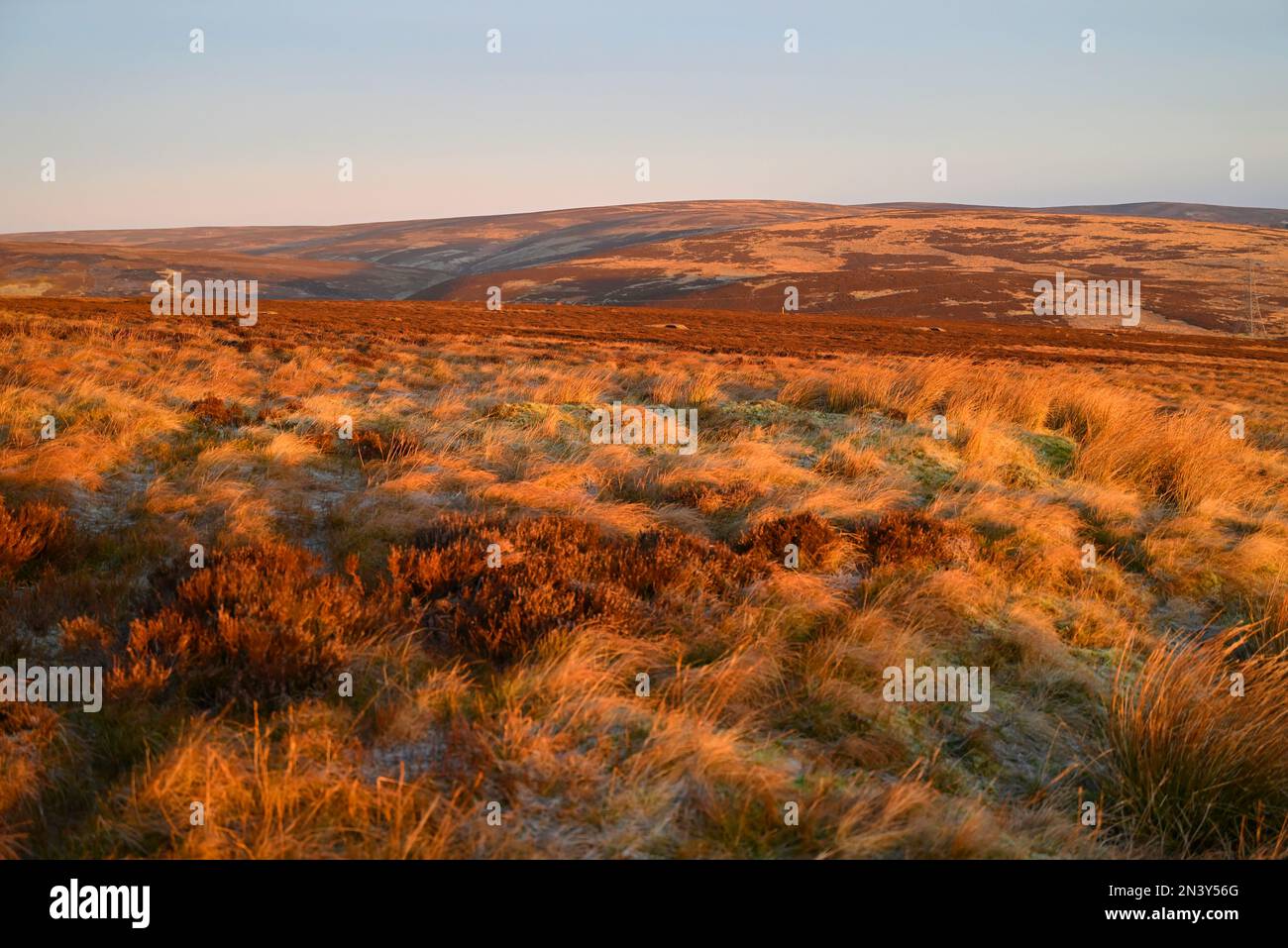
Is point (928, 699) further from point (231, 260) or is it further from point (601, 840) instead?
point (231, 260)

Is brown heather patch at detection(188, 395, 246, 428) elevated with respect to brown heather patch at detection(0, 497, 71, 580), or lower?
elevated

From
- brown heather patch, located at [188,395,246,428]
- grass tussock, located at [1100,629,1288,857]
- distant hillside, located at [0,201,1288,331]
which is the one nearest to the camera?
grass tussock, located at [1100,629,1288,857]

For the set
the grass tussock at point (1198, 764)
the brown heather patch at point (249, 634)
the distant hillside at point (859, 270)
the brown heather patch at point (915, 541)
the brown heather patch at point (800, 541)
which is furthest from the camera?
the distant hillside at point (859, 270)

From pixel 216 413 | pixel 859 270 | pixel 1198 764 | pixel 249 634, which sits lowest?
pixel 1198 764

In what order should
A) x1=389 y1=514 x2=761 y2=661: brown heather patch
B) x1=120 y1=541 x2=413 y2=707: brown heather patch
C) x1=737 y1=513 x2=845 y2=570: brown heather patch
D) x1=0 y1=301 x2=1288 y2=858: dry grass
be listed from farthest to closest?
x1=737 y1=513 x2=845 y2=570: brown heather patch → x1=389 y1=514 x2=761 y2=661: brown heather patch → x1=120 y1=541 x2=413 y2=707: brown heather patch → x1=0 y1=301 x2=1288 y2=858: dry grass

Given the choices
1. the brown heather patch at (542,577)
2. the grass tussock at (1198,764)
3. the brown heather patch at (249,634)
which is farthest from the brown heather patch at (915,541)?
the brown heather patch at (249,634)

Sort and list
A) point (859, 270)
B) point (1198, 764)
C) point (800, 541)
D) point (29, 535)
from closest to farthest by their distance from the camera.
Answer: point (1198, 764) → point (29, 535) → point (800, 541) → point (859, 270)

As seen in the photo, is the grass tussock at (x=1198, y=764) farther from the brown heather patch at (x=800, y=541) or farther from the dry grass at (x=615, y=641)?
the brown heather patch at (x=800, y=541)

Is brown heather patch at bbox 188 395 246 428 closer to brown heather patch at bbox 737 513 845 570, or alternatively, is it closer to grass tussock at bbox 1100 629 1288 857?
brown heather patch at bbox 737 513 845 570

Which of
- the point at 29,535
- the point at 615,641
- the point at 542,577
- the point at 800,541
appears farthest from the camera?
the point at 800,541

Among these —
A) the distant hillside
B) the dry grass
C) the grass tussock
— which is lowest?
the grass tussock

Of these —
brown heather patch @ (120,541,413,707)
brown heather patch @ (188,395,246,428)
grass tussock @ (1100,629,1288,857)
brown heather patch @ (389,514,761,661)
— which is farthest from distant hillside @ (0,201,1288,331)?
brown heather patch @ (120,541,413,707)

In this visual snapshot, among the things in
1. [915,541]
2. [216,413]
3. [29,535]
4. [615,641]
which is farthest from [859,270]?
[29,535]

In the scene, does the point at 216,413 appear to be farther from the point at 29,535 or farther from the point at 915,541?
the point at 915,541
